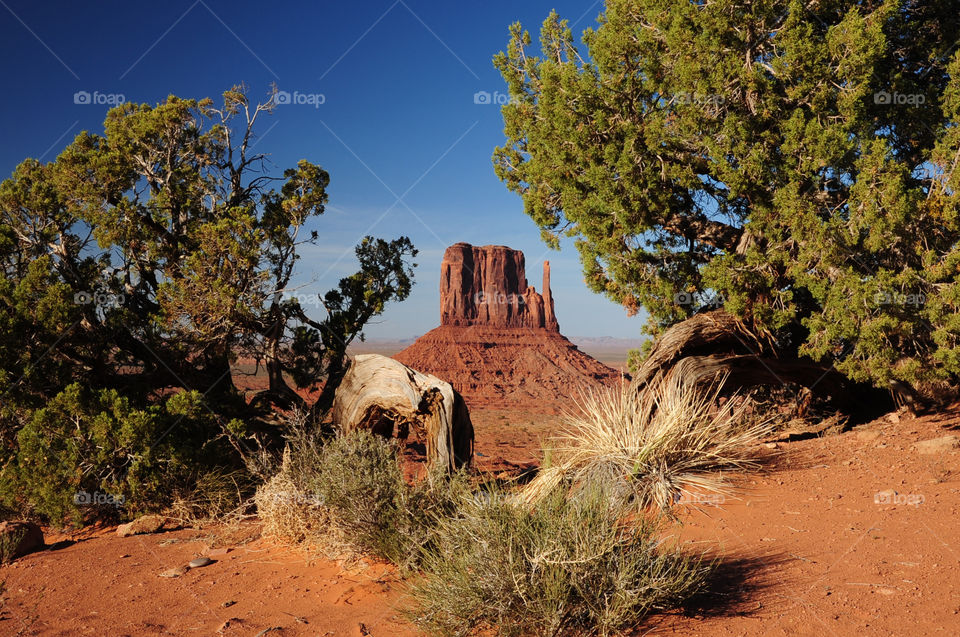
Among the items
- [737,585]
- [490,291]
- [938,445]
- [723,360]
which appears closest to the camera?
[737,585]

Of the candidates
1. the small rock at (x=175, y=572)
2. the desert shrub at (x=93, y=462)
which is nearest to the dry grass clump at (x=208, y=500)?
the desert shrub at (x=93, y=462)

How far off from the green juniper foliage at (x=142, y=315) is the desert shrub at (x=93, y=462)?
0.03 meters

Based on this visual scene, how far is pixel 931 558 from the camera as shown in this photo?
16.6 feet

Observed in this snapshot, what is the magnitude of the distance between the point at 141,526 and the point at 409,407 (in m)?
4.22

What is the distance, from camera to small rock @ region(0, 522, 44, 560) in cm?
752

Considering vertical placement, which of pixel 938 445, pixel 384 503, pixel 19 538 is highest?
pixel 938 445

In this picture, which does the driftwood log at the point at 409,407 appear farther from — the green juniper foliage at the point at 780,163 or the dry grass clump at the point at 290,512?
the green juniper foliage at the point at 780,163

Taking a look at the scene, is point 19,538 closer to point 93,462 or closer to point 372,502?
point 93,462

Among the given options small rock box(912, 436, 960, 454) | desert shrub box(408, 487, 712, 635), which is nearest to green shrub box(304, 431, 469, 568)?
desert shrub box(408, 487, 712, 635)

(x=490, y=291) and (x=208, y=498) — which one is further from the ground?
(x=490, y=291)

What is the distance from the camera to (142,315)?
11477mm

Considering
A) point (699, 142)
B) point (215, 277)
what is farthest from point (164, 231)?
point (699, 142)

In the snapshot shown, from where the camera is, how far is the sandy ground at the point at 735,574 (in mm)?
4395

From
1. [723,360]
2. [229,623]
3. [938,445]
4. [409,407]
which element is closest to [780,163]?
[723,360]
